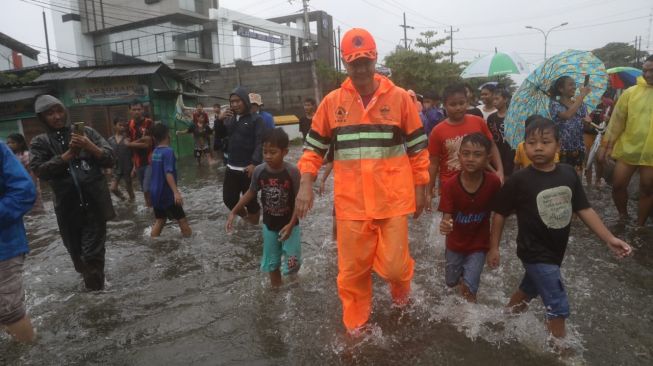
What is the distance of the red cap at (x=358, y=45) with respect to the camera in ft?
10.3

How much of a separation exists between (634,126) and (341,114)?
13.2ft

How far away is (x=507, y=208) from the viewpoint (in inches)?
123

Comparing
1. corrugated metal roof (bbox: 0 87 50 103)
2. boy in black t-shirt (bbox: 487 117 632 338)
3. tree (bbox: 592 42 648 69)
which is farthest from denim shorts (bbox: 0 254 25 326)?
tree (bbox: 592 42 648 69)

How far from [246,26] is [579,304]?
118ft

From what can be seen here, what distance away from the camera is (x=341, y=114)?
10.8 feet

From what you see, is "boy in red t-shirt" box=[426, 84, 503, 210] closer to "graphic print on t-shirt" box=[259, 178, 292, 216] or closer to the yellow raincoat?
"graphic print on t-shirt" box=[259, 178, 292, 216]

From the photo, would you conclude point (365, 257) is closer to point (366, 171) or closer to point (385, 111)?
point (366, 171)

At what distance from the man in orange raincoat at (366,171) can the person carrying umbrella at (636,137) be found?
345cm

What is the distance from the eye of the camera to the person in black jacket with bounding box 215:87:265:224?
20.2ft

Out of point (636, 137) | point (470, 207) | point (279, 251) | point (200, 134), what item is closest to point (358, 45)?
point (470, 207)

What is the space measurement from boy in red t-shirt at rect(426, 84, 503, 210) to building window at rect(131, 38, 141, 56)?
3984cm

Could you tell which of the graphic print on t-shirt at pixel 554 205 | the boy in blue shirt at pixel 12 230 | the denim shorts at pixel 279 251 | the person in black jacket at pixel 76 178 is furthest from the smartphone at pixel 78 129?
the graphic print on t-shirt at pixel 554 205

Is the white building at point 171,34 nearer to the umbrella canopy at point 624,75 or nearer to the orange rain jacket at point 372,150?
the umbrella canopy at point 624,75

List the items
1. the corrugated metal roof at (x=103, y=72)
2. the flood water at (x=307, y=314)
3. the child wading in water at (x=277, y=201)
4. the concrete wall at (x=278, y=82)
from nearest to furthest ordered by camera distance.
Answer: the flood water at (x=307, y=314), the child wading in water at (x=277, y=201), the corrugated metal roof at (x=103, y=72), the concrete wall at (x=278, y=82)
